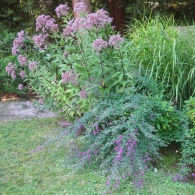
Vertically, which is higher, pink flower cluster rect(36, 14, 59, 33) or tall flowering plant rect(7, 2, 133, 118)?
pink flower cluster rect(36, 14, 59, 33)

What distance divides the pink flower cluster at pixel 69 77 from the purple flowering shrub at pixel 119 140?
45cm

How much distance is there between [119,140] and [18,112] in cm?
303

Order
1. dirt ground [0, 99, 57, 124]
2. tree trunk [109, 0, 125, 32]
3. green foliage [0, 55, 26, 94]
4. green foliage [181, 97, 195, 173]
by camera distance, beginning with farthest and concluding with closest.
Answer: tree trunk [109, 0, 125, 32] < green foliage [0, 55, 26, 94] < dirt ground [0, 99, 57, 124] < green foliage [181, 97, 195, 173]

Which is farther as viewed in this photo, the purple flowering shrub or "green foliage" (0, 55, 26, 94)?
"green foliage" (0, 55, 26, 94)

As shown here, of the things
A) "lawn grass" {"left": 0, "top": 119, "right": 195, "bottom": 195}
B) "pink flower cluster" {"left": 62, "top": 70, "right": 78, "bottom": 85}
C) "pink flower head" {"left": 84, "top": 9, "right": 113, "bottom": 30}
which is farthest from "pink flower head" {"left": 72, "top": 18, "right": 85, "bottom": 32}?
"lawn grass" {"left": 0, "top": 119, "right": 195, "bottom": 195}

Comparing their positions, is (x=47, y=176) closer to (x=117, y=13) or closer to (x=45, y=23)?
(x=45, y=23)

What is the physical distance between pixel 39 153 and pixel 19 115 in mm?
1809

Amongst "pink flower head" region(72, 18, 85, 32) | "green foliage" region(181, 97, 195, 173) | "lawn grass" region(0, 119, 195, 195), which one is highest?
"pink flower head" region(72, 18, 85, 32)

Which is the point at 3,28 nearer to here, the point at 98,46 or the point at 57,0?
the point at 57,0

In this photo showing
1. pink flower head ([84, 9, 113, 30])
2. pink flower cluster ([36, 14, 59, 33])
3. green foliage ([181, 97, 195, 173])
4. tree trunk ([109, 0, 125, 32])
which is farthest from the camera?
tree trunk ([109, 0, 125, 32])

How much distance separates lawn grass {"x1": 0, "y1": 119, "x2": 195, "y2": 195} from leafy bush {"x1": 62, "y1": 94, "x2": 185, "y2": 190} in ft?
0.39

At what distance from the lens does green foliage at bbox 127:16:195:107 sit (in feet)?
12.1

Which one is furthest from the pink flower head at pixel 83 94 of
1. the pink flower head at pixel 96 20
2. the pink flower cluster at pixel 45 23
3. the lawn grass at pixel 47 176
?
the pink flower cluster at pixel 45 23

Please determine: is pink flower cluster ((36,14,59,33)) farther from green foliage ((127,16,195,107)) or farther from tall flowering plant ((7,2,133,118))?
green foliage ((127,16,195,107))
